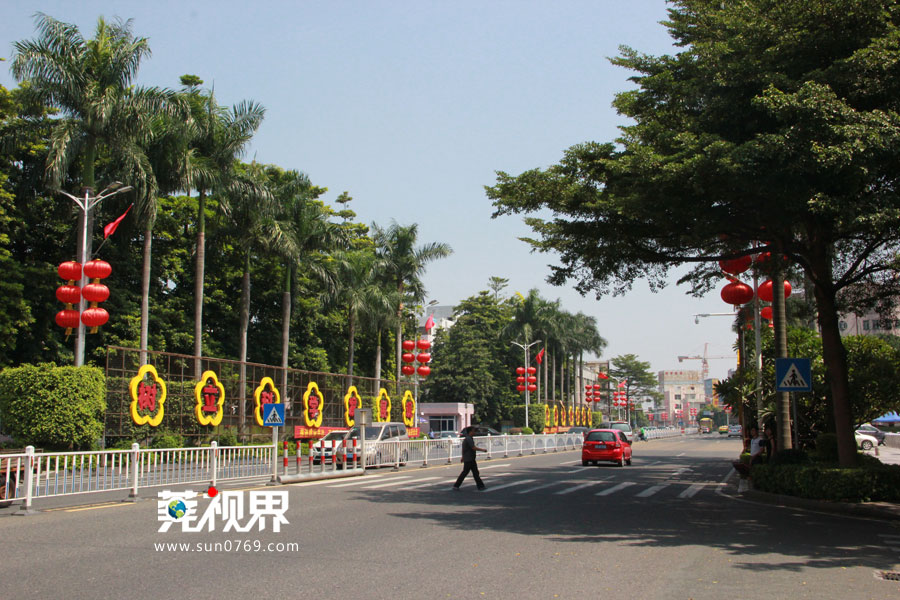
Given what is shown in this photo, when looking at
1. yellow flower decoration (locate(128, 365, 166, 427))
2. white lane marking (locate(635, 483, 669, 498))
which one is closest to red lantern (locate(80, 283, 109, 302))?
yellow flower decoration (locate(128, 365, 166, 427))

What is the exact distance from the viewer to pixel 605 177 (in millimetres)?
15797

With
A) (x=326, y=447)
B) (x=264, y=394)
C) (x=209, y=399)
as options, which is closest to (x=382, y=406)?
(x=264, y=394)

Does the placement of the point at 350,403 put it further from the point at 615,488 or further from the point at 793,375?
the point at 793,375

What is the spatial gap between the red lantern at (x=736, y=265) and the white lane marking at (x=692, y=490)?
5.58m

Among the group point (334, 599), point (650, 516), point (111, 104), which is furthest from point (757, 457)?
point (111, 104)

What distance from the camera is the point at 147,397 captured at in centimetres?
2831

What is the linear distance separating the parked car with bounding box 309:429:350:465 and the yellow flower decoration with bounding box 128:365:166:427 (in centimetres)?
606

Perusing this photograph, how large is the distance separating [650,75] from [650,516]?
29.6 feet

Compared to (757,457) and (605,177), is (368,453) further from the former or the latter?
(605,177)

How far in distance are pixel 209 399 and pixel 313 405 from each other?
30.6 feet

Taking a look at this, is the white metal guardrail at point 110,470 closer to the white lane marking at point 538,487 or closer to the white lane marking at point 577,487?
the white lane marking at point 538,487

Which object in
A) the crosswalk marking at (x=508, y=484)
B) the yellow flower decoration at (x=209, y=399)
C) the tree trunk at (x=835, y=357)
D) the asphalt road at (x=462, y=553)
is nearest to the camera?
the asphalt road at (x=462, y=553)

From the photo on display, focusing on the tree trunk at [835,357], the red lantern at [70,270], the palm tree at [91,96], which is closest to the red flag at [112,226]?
the palm tree at [91,96]

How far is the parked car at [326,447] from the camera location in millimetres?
22614
